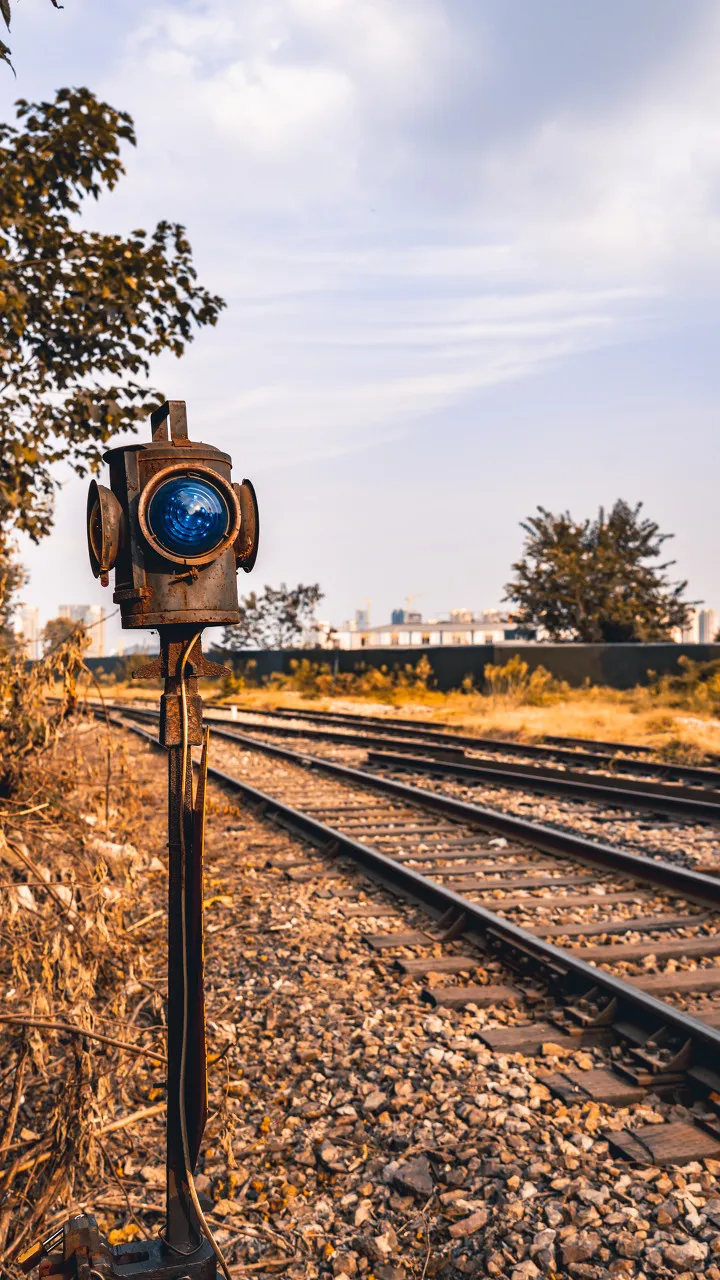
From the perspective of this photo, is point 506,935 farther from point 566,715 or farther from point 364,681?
point 364,681

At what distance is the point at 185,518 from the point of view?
233 cm

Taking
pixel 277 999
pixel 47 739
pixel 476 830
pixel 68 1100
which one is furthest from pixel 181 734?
pixel 476 830

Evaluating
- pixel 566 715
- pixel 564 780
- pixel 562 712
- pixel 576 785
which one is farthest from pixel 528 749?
pixel 562 712

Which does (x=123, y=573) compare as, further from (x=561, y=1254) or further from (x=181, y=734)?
(x=561, y=1254)

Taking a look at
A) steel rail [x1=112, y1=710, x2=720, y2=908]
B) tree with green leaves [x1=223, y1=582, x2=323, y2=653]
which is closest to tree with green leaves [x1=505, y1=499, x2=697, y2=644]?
tree with green leaves [x1=223, y1=582, x2=323, y2=653]

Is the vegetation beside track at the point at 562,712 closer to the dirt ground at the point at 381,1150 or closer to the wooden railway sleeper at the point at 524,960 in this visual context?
the wooden railway sleeper at the point at 524,960

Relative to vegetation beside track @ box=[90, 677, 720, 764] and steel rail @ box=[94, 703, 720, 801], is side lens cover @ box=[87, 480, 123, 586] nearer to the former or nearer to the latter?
steel rail @ box=[94, 703, 720, 801]

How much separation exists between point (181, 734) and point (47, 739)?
3890mm

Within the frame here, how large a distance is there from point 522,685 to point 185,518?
2492 cm

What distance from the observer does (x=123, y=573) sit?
2377 millimetres

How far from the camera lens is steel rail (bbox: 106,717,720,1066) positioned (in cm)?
421

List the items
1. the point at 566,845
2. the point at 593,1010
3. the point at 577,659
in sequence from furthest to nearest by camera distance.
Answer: the point at 577,659 < the point at 566,845 < the point at 593,1010

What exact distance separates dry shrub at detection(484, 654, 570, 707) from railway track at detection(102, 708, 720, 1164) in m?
16.1

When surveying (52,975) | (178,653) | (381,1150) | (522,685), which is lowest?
(381,1150)
